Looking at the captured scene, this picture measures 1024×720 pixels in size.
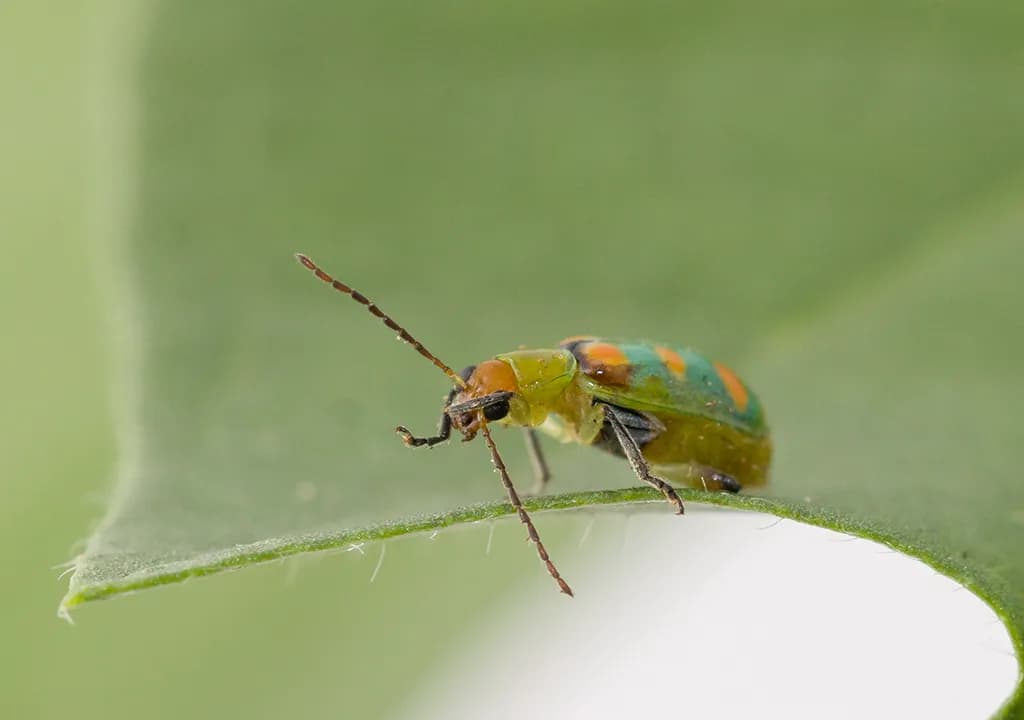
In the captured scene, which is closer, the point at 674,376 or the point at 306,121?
the point at 674,376

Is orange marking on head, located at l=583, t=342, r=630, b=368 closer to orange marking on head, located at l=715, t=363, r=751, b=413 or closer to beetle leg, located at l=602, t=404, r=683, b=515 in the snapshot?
beetle leg, located at l=602, t=404, r=683, b=515

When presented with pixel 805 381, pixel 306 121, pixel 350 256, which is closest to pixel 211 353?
pixel 350 256

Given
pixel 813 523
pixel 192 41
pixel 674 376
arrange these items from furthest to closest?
pixel 192 41 → pixel 674 376 → pixel 813 523

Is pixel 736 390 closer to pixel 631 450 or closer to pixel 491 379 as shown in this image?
pixel 631 450

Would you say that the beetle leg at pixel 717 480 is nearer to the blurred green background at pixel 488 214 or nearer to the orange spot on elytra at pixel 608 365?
the blurred green background at pixel 488 214

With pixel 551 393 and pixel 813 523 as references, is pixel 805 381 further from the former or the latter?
pixel 813 523

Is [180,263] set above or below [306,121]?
below

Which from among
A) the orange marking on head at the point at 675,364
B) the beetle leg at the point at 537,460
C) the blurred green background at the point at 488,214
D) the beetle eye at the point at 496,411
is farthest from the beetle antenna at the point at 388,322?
the orange marking on head at the point at 675,364

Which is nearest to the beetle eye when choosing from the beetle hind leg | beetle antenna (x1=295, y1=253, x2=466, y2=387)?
beetle antenna (x1=295, y1=253, x2=466, y2=387)

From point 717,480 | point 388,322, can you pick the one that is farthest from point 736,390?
point 388,322
